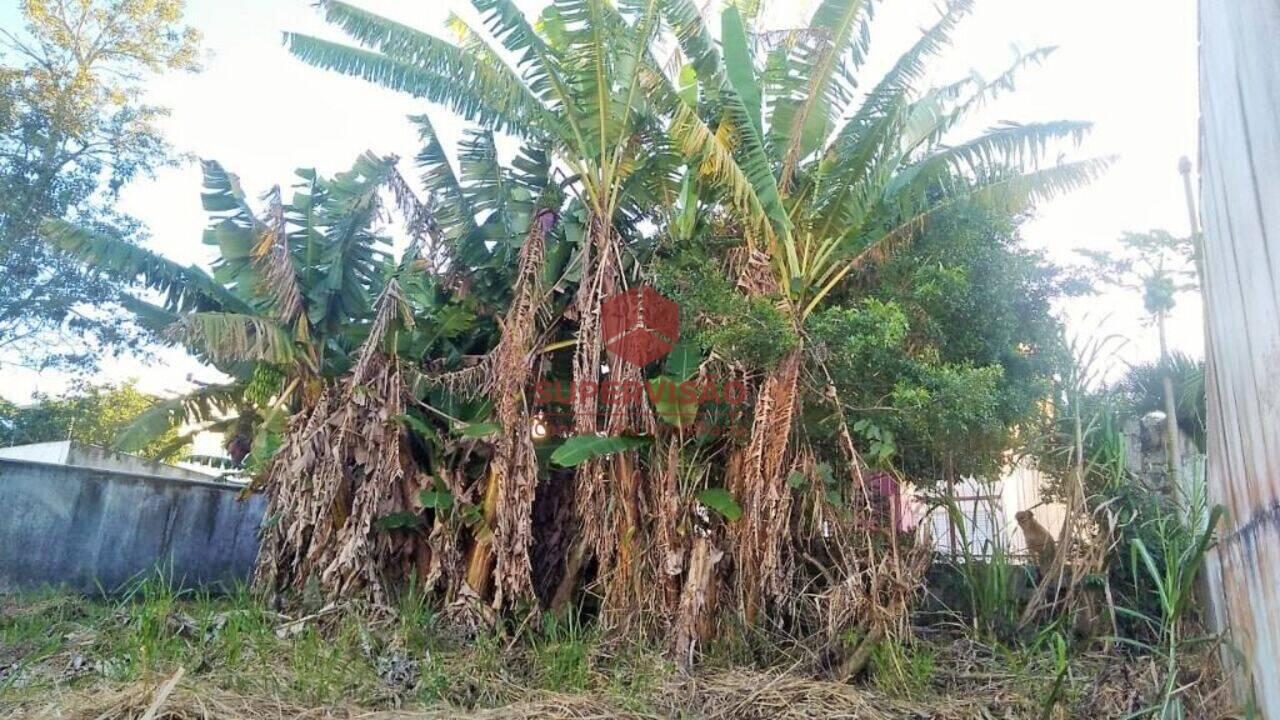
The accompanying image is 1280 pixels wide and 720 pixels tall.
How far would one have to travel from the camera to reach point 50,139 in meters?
10.6

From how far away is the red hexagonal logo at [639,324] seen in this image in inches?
243

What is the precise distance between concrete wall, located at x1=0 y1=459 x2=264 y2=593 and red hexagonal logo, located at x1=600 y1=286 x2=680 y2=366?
454cm

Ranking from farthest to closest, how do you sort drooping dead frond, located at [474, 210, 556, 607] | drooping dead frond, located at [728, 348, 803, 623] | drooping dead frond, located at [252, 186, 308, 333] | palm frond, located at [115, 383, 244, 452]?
palm frond, located at [115, 383, 244, 452] < drooping dead frond, located at [252, 186, 308, 333] < drooping dead frond, located at [474, 210, 556, 607] < drooping dead frond, located at [728, 348, 803, 623]

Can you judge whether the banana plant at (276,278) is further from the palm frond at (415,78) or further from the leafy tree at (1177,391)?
the leafy tree at (1177,391)

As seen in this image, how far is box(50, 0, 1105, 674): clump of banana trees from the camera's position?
231 inches

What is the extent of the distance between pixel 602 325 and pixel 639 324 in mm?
299

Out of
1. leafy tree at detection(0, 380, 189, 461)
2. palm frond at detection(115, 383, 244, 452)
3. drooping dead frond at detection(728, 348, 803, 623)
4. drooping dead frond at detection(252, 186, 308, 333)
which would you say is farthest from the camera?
leafy tree at detection(0, 380, 189, 461)

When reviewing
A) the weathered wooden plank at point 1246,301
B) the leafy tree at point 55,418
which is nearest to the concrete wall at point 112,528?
the leafy tree at point 55,418

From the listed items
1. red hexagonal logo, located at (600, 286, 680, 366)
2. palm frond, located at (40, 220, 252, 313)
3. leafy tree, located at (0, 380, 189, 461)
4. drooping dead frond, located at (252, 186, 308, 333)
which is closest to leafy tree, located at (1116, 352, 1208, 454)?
red hexagonal logo, located at (600, 286, 680, 366)

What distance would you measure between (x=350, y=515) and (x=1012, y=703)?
4960 millimetres

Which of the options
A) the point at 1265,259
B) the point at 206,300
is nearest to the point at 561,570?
the point at 206,300

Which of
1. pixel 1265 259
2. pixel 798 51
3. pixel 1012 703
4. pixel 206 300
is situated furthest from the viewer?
pixel 206 300

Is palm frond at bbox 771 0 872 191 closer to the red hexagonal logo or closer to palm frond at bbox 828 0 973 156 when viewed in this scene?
palm frond at bbox 828 0 973 156

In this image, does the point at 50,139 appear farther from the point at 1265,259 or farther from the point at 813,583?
the point at 1265,259
